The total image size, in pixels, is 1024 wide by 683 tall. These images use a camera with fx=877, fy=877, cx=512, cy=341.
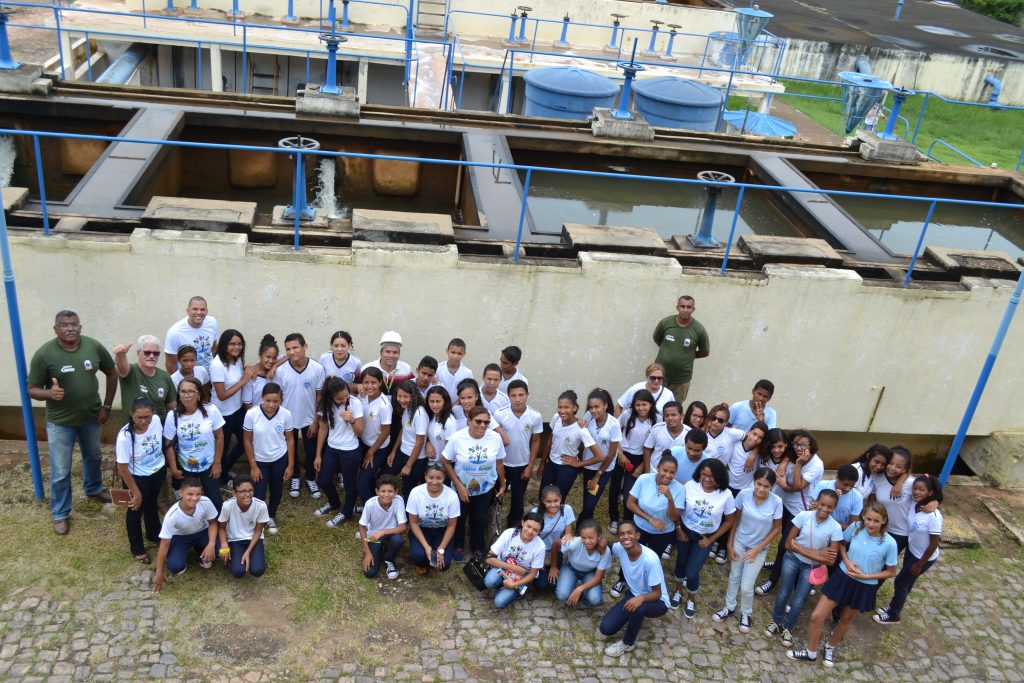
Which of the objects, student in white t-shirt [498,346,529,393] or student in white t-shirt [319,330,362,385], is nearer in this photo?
student in white t-shirt [319,330,362,385]

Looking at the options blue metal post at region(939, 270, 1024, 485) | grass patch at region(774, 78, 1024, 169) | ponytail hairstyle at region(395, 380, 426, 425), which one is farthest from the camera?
grass patch at region(774, 78, 1024, 169)

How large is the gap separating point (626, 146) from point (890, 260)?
12.7ft

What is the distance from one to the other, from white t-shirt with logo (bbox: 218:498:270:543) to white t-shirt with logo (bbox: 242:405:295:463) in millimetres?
502

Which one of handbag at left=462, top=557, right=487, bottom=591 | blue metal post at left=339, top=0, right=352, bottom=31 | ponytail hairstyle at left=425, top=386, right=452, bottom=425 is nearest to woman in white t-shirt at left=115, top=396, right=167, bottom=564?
ponytail hairstyle at left=425, top=386, right=452, bottom=425

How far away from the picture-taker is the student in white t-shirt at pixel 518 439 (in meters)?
7.16

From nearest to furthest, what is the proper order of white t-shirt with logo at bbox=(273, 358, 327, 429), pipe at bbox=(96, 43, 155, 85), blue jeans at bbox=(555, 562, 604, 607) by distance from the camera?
1. blue jeans at bbox=(555, 562, 604, 607)
2. white t-shirt with logo at bbox=(273, 358, 327, 429)
3. pipe at bbox=(96, 43, 155, 85)

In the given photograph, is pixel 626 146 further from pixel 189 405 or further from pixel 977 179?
pixel 189 405

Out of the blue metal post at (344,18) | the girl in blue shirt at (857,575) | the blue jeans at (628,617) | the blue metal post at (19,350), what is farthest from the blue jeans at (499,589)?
the blue metal post at (344,18)

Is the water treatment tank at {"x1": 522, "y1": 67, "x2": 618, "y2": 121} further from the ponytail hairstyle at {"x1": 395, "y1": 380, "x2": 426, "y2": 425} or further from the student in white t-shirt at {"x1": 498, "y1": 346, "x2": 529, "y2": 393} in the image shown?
the ponytail hairstyle at {"x1": 395, "y1": 380, "x2": 426, "y2": 425}

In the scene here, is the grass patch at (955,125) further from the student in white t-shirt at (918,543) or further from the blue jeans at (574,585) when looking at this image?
the blue jeans at (574,585)

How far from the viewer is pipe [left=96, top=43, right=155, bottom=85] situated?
17141mm

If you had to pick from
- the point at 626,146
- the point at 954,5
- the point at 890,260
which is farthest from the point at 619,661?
the point at 954,5

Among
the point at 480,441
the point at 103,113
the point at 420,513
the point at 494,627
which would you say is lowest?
the point at 494,627

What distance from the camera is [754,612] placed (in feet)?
23.4
